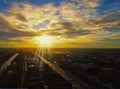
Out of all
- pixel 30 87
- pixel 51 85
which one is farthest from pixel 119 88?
pixel 30 87

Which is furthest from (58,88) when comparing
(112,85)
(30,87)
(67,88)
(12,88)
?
(112,85)

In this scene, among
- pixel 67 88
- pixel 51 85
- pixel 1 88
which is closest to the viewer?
pixel 1 88

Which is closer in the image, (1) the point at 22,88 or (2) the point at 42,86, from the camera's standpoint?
(1) the point at 22,88

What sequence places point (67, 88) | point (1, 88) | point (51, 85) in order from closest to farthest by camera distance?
1. point (1, 88)
2. point (67, 88)
3. point (51, 85)

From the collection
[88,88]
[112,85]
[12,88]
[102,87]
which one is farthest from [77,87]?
[12,88]

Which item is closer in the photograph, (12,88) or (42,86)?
(12,88)

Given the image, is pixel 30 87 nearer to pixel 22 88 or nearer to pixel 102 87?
pixel 22 88

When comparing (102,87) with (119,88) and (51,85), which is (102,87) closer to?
(119,88)
